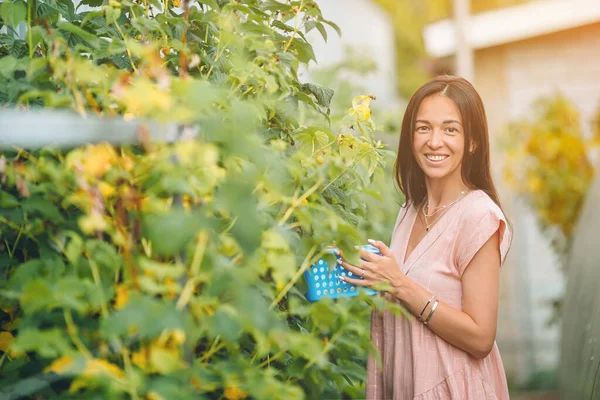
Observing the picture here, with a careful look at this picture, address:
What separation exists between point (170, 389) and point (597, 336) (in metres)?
1.95

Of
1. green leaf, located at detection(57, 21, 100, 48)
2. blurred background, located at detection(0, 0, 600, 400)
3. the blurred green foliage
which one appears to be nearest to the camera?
green leaf, located at detection(57, 21, 100, 48)

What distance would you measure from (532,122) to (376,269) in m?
5.34

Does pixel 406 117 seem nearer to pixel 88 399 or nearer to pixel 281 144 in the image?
pixel 281 144

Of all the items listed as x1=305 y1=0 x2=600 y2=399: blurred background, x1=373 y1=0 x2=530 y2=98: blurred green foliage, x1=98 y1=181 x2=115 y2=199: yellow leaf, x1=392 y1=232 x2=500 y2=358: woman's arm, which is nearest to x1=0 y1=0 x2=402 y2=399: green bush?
x1=98 y1=181 x2=115 y2=199: yellow leaf

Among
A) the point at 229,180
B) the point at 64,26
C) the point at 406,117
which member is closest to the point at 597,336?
the point at 406,117

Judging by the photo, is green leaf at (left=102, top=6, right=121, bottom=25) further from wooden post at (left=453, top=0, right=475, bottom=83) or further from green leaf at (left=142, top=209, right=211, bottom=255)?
wooden post at (left=453, top=0, right=475, bottom=83)

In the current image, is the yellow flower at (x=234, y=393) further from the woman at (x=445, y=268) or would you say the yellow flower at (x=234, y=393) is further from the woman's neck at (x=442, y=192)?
the woman's neck at (x=442, y=192)

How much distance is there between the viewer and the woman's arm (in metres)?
2.02

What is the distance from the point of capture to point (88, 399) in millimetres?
1221

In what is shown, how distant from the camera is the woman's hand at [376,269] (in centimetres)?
187

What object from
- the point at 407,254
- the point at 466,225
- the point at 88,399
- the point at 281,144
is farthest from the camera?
the point at 407,254

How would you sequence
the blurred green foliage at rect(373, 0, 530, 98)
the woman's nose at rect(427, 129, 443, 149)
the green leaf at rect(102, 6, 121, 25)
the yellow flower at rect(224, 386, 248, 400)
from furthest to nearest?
the blurred green foliage at rect(373, 0, 530, 98) → the woman's nose at rect(427, 129, 443, 149) → the green leaf at rect(102, 6, 121, 25) → the yellow flower at rect(224, 386, 248, 400)

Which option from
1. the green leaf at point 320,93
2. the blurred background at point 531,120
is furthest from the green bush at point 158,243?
the blurred background at point 531,120

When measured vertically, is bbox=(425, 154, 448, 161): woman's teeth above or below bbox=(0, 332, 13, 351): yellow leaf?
above
